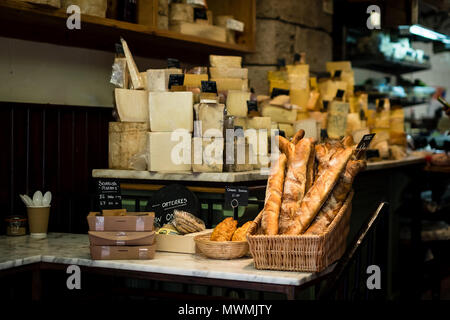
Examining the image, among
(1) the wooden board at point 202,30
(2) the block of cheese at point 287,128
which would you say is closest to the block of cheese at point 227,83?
(1) the wooden board at point 202,30

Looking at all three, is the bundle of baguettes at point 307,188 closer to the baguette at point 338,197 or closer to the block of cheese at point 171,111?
the baguette at point 338,197

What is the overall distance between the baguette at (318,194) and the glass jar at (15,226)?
4.98 feet

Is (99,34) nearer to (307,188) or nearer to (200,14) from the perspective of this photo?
(200,14)

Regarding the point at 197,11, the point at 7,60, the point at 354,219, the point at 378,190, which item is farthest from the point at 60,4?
the point at 378,190

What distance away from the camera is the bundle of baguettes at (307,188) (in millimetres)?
2433

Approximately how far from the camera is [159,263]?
2.41m

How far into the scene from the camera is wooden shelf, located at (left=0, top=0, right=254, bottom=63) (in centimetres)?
321

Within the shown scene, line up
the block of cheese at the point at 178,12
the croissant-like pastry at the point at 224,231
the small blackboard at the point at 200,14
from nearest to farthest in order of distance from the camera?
the croissant-like pastry at the point at 224,231 → the block of cheese at the point at 178,12 → the small blackboard at the point at 200,14

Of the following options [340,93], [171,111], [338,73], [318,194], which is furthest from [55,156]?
[338,73]

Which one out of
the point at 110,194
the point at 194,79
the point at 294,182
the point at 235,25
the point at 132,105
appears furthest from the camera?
the point at 235,25

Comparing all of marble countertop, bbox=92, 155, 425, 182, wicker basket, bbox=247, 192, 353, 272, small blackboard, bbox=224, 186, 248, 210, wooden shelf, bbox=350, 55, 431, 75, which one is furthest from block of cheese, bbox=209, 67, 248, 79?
wooden shelf, bbox=350, 55, 431, 75

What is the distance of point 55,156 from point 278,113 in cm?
160

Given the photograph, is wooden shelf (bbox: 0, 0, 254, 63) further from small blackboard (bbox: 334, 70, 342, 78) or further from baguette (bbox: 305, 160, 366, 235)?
baguette (bbox: 305, 160, 366, 235)
